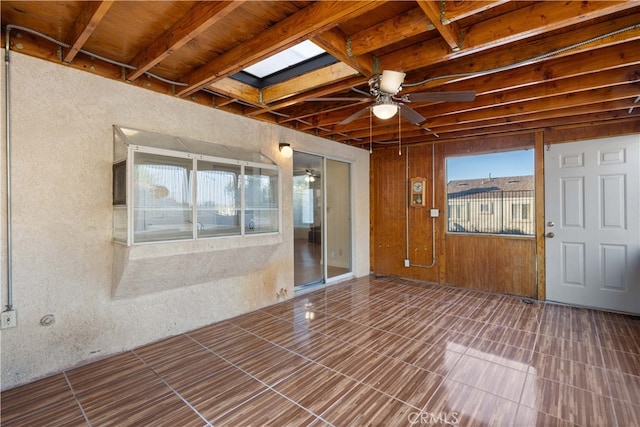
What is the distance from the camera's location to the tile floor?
6.40 ft

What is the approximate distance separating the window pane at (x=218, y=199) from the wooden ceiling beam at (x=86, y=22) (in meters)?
1.24

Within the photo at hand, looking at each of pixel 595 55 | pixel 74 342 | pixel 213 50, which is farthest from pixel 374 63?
pixel 74 342

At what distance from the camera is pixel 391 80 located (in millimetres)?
2260

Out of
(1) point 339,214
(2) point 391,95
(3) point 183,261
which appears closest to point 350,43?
(2) point 391,95

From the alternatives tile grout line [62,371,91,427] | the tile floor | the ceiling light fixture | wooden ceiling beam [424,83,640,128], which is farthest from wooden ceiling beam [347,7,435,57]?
tile grout line [62,371,91,427]

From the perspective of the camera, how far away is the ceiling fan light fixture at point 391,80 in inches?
86.2

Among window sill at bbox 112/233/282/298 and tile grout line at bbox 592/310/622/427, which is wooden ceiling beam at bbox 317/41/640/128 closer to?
tile grout line at bbox 592/310/622/427

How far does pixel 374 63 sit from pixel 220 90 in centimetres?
153

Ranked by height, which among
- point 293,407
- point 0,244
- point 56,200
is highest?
point 56,200

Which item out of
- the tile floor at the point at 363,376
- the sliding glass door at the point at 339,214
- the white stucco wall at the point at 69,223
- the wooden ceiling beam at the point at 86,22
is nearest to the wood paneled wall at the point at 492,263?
the tile floor at the point at 363,376

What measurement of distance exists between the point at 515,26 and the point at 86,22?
2798 millimetres

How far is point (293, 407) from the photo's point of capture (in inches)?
79.8

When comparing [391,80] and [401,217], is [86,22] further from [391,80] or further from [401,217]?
[401,217]

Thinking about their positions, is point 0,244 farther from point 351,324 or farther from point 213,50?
point 351,324
